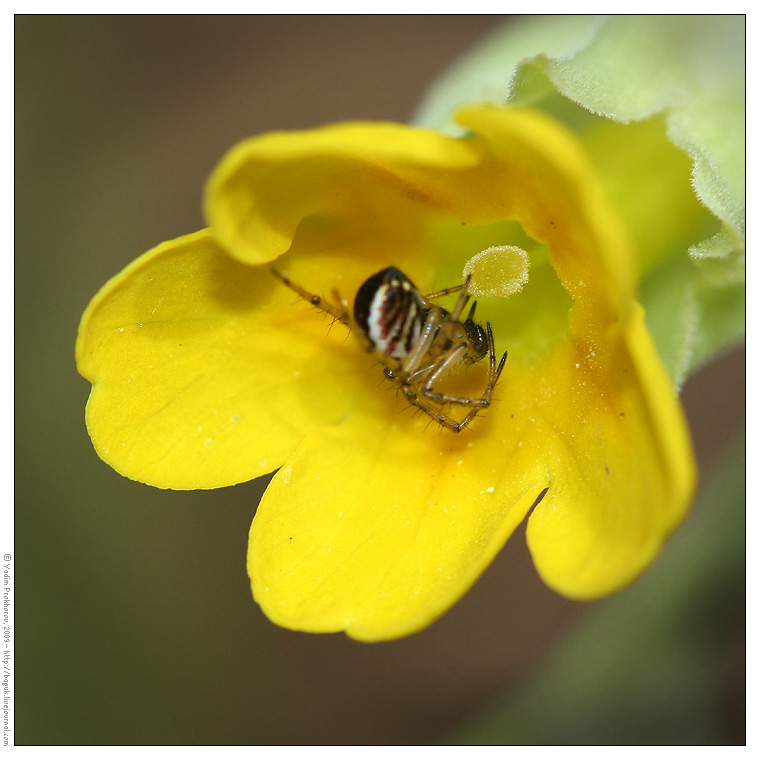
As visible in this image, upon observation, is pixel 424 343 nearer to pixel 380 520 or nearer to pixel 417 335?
pixel 417 335

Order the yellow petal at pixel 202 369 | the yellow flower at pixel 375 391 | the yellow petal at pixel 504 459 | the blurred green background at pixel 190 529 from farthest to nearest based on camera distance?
the blurred green background at pixel 190 529 → the yellow petal at pixel 202 369 → the yellow flower at pixel 375 391 → the yellow petal at pixel 504 459

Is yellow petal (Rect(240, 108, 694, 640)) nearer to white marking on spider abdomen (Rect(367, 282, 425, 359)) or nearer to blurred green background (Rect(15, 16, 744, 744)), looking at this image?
white marking on spider abdomen (Rect(367, 282, 425, 359))

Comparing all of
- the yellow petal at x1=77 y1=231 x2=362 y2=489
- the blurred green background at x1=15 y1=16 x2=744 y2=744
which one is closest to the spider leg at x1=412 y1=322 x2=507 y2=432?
the yellow petal at x1=77 y1=231 x2=362 y2=489

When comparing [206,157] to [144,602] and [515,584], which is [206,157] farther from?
[515,584]

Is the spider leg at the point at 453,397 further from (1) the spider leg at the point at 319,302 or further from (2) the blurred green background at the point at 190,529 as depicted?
(2) the blurred green background at the point at 190,529

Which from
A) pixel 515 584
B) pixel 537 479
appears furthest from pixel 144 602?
pixel 537 479

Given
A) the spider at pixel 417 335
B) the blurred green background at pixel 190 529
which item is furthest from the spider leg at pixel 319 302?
the blurred green background at pixel 190 529
